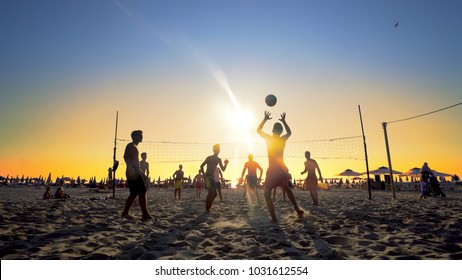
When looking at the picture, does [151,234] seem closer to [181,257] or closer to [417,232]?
[181,257]

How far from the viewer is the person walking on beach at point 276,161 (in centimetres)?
431

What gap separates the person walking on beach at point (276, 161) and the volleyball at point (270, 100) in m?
1.73

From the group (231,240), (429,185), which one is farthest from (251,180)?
(429,185)

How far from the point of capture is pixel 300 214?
447cm

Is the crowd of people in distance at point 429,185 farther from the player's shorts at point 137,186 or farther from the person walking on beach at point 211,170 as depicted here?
the player's shorts at point 137,186

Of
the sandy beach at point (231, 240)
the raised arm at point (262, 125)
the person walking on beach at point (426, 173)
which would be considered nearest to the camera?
the sandy beach at point (231, 240)

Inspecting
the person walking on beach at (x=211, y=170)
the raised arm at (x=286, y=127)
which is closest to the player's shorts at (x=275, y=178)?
the raised arm at (x=286, y=127)

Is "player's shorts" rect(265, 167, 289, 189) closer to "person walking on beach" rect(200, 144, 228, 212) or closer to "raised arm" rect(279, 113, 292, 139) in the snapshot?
"raised arm" rect(279, 113, 292, 139)

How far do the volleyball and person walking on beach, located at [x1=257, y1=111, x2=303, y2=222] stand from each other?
1731 mm

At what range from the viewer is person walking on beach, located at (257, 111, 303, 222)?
14.1ft

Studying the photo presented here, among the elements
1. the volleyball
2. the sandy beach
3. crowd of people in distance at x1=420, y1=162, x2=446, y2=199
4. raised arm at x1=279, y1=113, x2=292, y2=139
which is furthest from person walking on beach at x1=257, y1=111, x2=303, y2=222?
crowd of people in distance at x1=420, y1=162, x2=446, y2=199

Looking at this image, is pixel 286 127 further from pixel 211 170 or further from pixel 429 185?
pixel 429 185

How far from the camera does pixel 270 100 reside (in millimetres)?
6180

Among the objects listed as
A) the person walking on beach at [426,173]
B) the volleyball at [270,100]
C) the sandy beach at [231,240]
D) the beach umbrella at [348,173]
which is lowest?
the sandy beach at [231,240]
